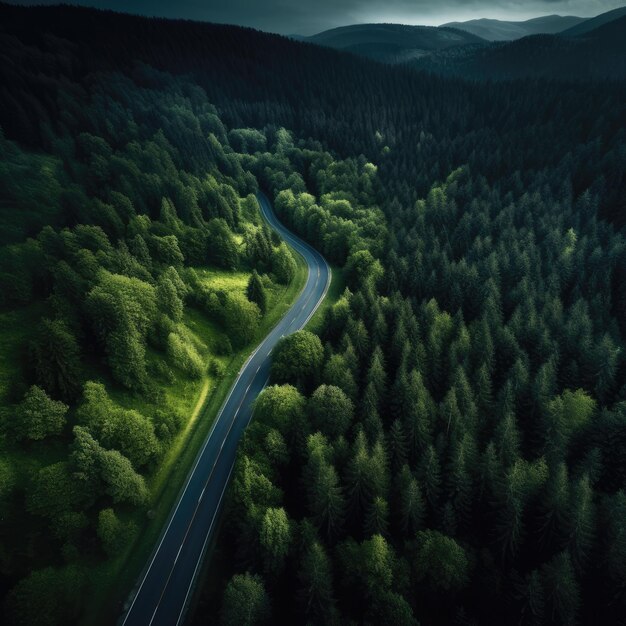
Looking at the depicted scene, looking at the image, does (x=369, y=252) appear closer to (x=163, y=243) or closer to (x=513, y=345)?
(x=513, y=345)

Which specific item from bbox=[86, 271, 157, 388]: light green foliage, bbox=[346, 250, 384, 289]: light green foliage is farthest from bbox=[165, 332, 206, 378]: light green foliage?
bbox=[346, 250, 384, 289]: light green foliage

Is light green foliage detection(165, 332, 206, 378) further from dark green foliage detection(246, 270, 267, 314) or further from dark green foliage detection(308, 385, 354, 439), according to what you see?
dark green foliage detection(308, 385, 354, 439)

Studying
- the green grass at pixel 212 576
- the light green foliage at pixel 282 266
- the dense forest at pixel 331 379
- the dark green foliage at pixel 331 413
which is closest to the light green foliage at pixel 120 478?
the dense forest at pixel 331 379

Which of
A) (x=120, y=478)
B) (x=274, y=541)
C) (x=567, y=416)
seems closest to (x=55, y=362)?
(x=120, y=478)

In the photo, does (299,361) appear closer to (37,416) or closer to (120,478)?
(120,478)

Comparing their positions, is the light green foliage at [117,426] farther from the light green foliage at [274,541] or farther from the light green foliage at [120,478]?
the light green foliage at [274,541]

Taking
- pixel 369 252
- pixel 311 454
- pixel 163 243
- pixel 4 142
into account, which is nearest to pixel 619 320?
pixel 369 252
